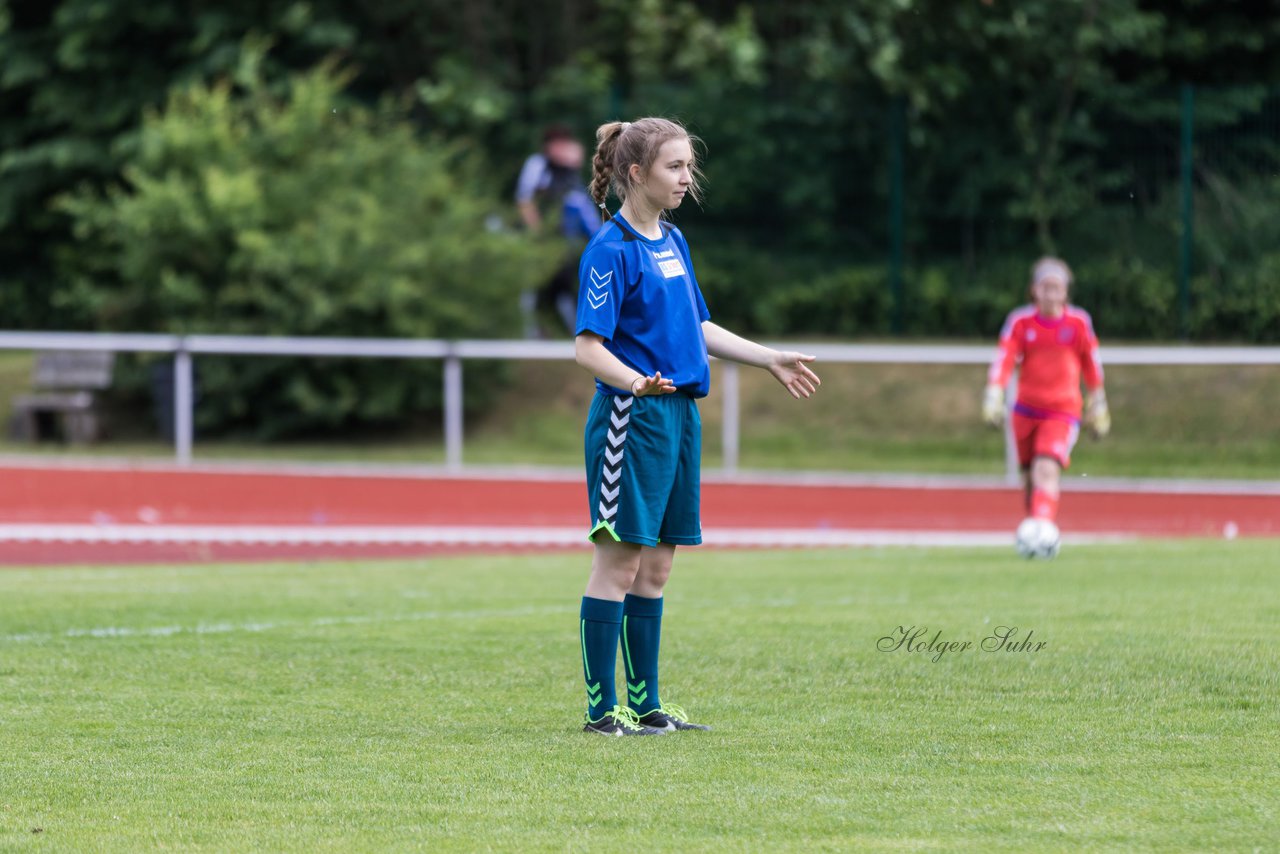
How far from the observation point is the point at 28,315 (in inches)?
928

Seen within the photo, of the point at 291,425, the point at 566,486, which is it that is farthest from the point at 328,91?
the point at 566,486

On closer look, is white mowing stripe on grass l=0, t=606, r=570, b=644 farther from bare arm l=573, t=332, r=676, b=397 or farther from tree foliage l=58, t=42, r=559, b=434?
tree foliage l=58, t=42, r=559, b=434

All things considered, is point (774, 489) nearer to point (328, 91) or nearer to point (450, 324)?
point (450, 324)

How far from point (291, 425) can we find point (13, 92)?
27.8 ft

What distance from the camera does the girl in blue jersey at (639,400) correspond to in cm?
553

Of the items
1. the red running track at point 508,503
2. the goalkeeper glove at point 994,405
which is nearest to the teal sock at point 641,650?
the goalkeeper glove at point 994,405

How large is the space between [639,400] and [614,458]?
0.19m

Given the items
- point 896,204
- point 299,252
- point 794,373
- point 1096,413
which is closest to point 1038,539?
point 1096,413

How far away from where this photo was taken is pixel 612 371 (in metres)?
5.42

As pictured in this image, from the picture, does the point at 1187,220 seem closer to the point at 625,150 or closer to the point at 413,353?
the point at 413,353

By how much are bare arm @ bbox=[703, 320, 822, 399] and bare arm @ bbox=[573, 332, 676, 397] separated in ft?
1.18

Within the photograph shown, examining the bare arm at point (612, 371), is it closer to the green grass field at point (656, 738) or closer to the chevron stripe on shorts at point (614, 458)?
the chevron stripe on shorts at point (614, 458)

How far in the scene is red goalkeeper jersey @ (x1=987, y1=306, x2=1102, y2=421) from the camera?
11.5m

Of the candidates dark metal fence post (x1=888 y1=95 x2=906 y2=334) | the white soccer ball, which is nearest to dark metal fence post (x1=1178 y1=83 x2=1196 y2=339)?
dark metal fence post (x1=888 y1=95 x2=906 y2=334)
